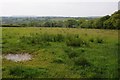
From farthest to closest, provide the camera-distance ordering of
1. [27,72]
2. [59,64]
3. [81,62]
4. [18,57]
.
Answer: [18,57]
[59,64]
[81,62]
[27,72]

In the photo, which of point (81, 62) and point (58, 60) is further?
point (58, 60)

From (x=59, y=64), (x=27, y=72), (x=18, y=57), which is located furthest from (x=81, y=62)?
(x=18, y=57)

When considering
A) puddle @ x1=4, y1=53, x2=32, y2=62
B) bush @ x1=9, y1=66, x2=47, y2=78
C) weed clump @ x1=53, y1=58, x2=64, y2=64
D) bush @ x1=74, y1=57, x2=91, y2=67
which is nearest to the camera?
bush @ x1=9, y1=66, x2=47, y2=78

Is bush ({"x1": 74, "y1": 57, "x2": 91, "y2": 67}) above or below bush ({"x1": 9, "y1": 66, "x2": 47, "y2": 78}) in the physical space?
above

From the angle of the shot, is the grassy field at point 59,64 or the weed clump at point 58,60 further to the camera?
the weed clump at point 58,60

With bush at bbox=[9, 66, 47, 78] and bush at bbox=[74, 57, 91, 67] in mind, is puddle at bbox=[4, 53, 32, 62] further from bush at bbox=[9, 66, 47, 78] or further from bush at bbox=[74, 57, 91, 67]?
bush at bbox=[74, 57, 91, 67]

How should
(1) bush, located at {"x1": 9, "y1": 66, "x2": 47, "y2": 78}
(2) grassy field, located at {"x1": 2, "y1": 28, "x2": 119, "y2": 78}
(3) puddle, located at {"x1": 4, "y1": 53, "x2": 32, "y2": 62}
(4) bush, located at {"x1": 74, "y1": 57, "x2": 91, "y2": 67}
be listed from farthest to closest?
1. (3) puddle, located at {"x1": 4, "y1": 53, "x2": 32, "y2": 62}
2. (4) bush, located at {"x1": 74, "y1": 57, "x2": 91, "y2": 67}
3. (2) grassy field, located at {"x1": 2, "y1": 28, "x2": 119, "y2": 78}
4. (1) bush, located at {"x1": 9, "y1": 66, "x2": 47, "y2": 78}

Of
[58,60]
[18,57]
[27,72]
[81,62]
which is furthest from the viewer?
[18,57]

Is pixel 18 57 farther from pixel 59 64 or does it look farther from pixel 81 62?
pixel 81 62

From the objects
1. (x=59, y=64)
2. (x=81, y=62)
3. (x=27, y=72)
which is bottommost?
(x=27, y=72)

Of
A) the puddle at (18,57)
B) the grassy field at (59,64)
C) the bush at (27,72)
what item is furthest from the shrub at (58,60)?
the bush at (27,72)

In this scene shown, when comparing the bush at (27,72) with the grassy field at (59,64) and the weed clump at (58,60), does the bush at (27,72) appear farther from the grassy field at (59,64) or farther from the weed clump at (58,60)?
the weed clump at (58,60)

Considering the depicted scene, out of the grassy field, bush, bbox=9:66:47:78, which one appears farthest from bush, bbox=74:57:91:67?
bush, bbox=9:66:47:78

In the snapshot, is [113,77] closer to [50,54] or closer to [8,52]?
[50,54]
